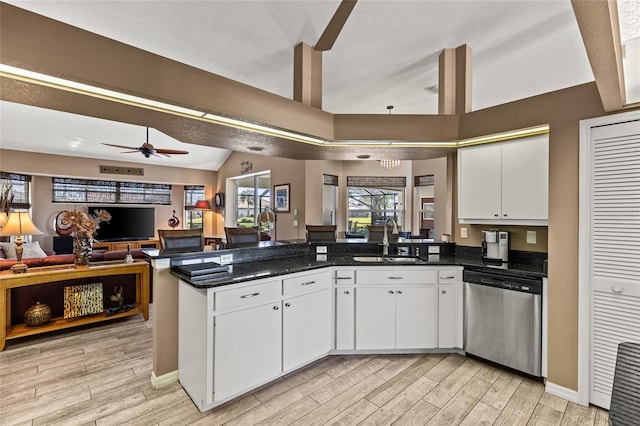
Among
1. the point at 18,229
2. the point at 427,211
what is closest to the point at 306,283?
the point at 18,229

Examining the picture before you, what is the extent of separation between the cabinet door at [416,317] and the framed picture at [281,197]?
4.04 m

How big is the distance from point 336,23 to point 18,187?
8.15 meters

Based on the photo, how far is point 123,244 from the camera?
296 inches

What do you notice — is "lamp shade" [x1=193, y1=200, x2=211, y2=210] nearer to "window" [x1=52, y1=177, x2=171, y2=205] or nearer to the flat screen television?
"window" [x1=52, y1=177, x2=171, y2=205]

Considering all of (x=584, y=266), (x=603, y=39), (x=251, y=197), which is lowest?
(x=584, y=266)

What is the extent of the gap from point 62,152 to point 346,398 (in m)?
7.89

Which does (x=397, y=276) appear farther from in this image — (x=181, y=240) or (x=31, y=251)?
(x=31, y=251)

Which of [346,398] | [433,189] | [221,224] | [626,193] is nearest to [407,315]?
[346,398]

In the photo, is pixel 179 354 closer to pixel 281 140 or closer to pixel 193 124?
pixel 193 124

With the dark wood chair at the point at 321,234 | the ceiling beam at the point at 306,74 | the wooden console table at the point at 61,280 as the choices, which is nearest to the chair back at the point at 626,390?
the ceiling beam at the point at 306,74

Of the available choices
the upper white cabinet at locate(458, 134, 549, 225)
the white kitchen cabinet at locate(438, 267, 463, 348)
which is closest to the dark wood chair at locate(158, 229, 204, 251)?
the white kitchen cabinet at locate(438, 267, 463, 348)

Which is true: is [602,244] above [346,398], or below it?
above

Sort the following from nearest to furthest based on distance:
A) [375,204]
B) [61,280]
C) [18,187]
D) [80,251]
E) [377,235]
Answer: [61,280], [80,251], [377,235], [18,187], [375,204]

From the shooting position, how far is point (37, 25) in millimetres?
1506
